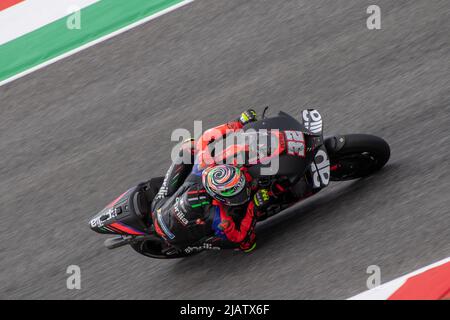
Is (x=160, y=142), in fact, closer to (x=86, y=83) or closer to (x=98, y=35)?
(x=86, y=83)

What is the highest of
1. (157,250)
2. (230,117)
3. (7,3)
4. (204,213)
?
(7,3)

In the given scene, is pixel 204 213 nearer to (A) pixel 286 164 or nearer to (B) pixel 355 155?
(A) pixel 286 164

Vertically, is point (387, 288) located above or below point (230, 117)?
below

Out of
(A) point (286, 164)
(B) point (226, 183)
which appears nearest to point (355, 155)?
(A) point (286, 164)

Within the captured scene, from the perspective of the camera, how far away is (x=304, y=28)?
9.36 meters

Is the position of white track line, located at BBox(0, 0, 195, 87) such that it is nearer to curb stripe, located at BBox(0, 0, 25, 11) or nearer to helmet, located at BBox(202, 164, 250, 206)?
curb stripe, located at BBox(0, 0, 25, 11)

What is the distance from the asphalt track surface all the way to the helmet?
3.34 feet

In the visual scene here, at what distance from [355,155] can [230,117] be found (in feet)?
7.51

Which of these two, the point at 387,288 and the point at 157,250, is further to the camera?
the point at 157,250

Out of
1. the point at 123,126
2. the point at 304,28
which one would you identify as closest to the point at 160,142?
the point at 123,126

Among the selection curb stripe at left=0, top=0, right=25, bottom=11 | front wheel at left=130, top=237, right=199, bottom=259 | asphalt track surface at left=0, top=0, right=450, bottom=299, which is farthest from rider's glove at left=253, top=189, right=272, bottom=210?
curb stripe at left=0, top=0, right=25, bottom=11

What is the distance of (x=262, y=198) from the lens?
6613mm

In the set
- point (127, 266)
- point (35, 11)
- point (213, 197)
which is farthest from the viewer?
point (35, 11)

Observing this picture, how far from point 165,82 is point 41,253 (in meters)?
2.61
